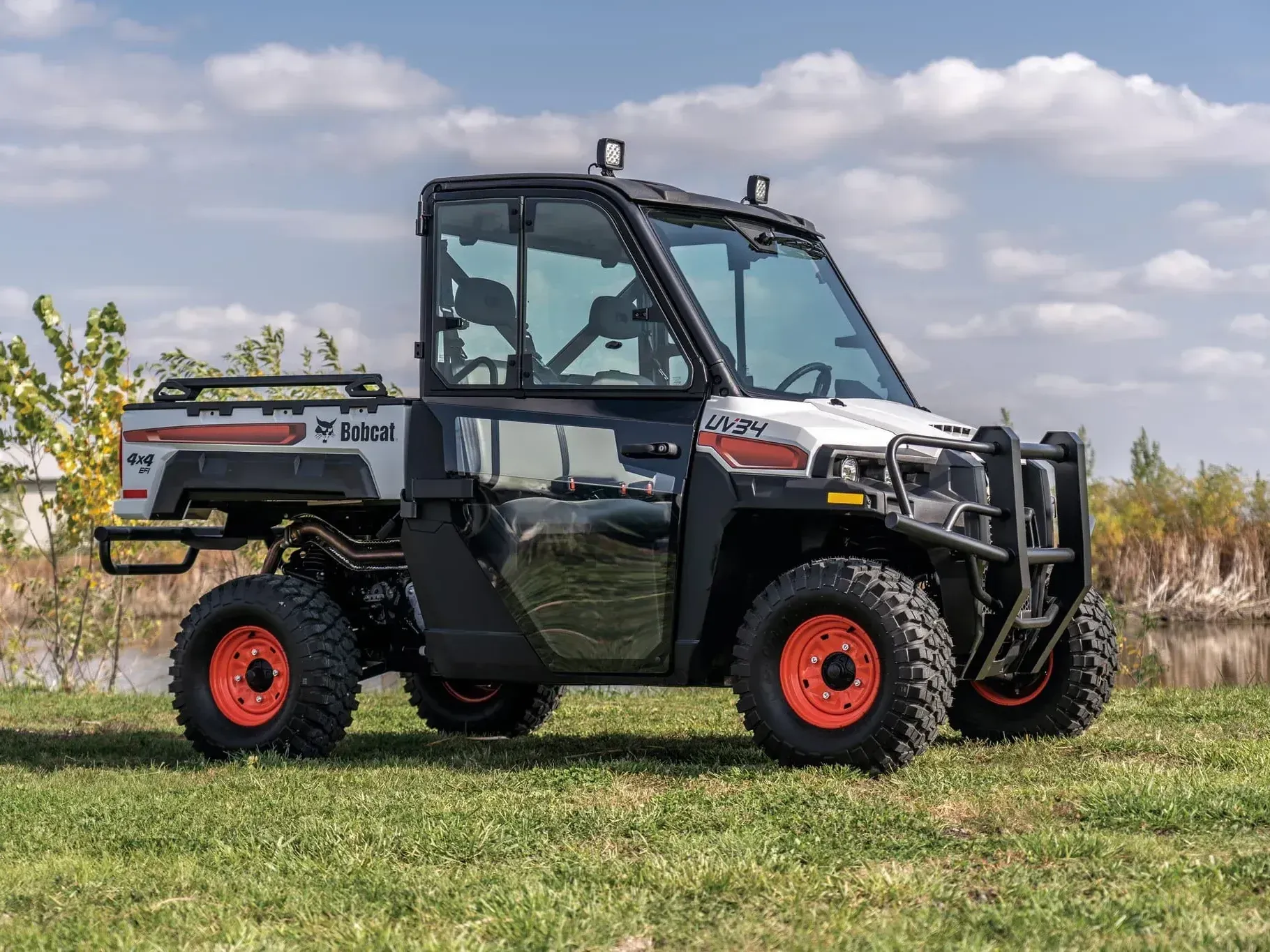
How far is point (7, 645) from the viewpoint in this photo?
1549cm

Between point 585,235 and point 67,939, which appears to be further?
point 585,235

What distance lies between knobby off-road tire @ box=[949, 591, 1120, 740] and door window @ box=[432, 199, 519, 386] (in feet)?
9.80

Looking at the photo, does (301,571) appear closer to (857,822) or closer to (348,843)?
(348,843)

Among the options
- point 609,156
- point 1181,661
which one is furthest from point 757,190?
point 1181,661

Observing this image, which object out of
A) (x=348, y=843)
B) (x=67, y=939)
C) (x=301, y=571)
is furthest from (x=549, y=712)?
(x=67, y=939)

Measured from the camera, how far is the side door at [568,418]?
25.2 feet

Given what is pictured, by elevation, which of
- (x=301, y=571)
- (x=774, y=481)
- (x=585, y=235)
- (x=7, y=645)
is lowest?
(x=7, y=645)

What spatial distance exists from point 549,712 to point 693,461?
9.88 feet

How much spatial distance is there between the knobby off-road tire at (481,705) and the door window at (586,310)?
256 centimetres

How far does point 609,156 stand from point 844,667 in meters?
2.97

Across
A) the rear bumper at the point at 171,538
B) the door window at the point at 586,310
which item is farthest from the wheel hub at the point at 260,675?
the door window at the point at 586,310

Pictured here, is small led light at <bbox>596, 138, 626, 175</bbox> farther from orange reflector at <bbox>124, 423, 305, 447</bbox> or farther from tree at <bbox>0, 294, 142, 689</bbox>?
tree at <bbox>0, 294, 142, 689</bbox>

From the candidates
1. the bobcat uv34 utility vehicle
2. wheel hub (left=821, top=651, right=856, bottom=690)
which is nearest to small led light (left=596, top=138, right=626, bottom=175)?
the bobcat uv34 utility vehicle

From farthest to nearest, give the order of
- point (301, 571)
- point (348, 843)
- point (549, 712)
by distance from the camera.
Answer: point (549, 712) < point (301, 571) < point (348, 843)
